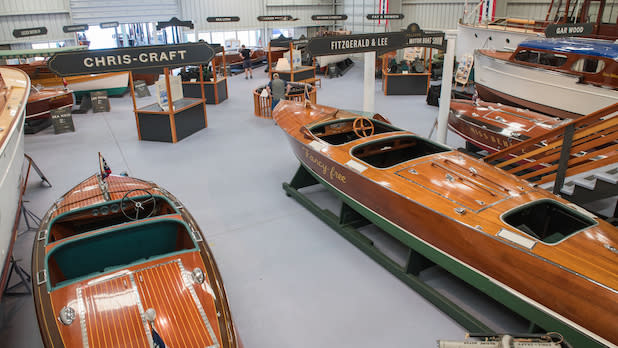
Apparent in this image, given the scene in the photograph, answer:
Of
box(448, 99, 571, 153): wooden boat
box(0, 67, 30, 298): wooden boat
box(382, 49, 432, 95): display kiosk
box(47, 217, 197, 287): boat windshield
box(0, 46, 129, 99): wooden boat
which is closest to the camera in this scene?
box(47, 217, 197, 287): boat windshield

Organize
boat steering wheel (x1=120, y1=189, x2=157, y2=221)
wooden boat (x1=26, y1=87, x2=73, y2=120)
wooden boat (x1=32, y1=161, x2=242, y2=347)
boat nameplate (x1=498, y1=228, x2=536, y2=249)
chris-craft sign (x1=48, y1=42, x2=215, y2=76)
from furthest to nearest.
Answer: wooden boat (x1=26, y1=87, x2=73, y2=120) < chris-craft sign (x1=48, y1=42, x2=215, y2=76) < boat steering wheel (x1=120, y1=189, x2=157, y2=221) < boat nameplate (x1=498, y1=228, x2=536, y2=249) < wooden boat (x1=32, y1=161, x2=242, y2=347)

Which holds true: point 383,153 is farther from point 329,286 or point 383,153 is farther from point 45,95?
point 45,95

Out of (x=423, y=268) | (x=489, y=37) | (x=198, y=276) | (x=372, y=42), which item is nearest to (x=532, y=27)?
(x=489, y=37)

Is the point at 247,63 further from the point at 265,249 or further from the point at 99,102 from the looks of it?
the point at 265,249

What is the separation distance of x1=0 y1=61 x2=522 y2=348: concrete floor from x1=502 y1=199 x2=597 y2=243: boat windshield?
2.78ft

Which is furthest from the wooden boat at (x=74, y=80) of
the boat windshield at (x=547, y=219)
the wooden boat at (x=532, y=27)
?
the boat windshield at (x=547, y=219)

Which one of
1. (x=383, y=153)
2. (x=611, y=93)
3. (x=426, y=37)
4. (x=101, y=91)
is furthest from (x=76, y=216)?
(x=101, y=91)

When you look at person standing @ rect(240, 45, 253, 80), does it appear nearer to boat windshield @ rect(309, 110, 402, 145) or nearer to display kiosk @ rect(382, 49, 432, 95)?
display kiosk @ rect(382, 49, 432, 95)

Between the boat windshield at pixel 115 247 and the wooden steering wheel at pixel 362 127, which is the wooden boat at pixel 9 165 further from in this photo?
the wooden steering wheel at pixel 362 127

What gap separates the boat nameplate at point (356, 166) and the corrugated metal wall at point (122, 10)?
1778 centimetres

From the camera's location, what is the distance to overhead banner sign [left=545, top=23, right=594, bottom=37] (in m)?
7.49

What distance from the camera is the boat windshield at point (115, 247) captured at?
3463mm

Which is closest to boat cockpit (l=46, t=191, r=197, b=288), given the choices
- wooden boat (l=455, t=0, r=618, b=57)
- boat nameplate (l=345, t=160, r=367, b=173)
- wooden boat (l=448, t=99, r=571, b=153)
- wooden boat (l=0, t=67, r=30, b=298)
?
wooden boat (l=0, t=67, r=30, b=298)

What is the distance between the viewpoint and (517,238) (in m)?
3.26
